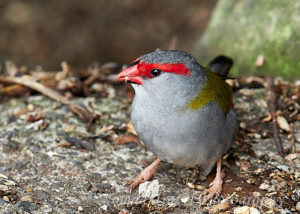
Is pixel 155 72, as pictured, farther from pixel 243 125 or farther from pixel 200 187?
pixel 243 125

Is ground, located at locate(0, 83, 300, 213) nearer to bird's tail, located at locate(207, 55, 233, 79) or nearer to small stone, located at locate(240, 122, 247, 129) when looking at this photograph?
small stone, located at locate(240, 122, 247, 129)

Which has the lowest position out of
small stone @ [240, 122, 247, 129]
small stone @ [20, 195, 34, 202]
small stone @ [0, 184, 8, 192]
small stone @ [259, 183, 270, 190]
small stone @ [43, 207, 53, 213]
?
small stone @ [259, 183, 270, 190]

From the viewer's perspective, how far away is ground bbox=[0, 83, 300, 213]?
353cm

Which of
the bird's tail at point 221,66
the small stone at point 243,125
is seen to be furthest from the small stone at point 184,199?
the bird's tail at point 221,66

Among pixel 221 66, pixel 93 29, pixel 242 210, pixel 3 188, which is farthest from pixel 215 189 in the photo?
pixel 93 29

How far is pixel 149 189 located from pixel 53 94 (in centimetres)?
188

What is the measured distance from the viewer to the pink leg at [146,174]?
3818 mm

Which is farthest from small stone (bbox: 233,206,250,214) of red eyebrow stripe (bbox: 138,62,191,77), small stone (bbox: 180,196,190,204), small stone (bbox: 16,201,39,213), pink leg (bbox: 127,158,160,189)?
small stone (bbox: 16,201,39,213)

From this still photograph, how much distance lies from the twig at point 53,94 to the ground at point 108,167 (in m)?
0.07

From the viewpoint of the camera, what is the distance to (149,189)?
3.75 m

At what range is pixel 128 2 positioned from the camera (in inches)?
360

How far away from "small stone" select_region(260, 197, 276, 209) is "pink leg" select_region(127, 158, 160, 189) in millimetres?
1004

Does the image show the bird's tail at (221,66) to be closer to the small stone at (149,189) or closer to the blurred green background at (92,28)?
the small stone at (149,189)

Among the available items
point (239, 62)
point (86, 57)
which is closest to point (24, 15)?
point (86, 57)
